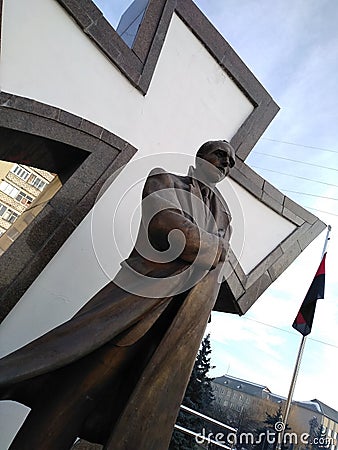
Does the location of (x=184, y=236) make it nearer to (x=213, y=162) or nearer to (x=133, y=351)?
(x=133, y=351)

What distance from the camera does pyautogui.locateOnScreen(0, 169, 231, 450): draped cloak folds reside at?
4.79 ft

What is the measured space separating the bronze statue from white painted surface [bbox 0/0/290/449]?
3.92 ft

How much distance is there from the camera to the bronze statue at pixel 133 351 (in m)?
1.46

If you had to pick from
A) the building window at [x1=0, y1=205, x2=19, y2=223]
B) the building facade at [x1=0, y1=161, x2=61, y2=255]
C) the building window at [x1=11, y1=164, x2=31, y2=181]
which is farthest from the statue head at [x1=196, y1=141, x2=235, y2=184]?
the building window at [x1=11, y1=164, x2=31, y2=181]

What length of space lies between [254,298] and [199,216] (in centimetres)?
219

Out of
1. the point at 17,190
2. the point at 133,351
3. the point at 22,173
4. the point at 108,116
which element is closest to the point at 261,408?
the point at 17,190

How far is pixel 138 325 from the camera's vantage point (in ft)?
5.36

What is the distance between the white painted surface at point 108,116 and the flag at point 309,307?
1.96 metres

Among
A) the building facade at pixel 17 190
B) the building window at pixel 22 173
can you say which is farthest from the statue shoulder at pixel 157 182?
the building window at pixel 22 173

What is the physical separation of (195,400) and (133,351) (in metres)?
7.87

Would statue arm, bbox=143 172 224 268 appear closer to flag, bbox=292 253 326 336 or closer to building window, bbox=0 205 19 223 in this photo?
flag, bbox=292 253 326 336

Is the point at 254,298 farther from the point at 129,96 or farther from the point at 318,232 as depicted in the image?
the point at 129,96

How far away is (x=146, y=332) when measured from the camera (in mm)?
1661

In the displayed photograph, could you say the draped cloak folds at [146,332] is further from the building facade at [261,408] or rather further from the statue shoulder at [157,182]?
the building facade at [261,408]
